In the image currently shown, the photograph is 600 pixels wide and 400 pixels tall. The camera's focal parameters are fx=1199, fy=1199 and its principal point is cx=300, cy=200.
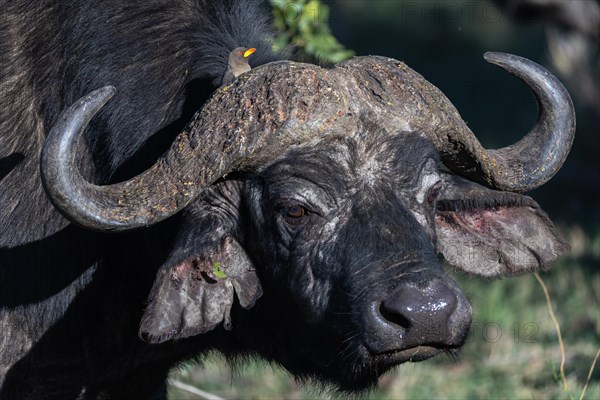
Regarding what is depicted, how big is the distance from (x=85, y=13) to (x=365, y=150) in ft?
4.82

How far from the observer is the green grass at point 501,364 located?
24.1ft

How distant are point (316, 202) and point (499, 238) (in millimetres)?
1276

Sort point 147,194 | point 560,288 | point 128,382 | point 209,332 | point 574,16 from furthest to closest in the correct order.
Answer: point 574,16 → point 560,288 → point 128,382 → point 209,332 → point 147,194

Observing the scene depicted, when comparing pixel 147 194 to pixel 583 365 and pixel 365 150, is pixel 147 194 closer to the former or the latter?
pixel 365 150

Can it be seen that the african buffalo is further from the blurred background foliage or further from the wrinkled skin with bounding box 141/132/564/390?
the blurred background foliage

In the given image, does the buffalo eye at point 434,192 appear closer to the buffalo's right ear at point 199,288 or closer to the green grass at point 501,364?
the buffalo's right ear at point 199,288

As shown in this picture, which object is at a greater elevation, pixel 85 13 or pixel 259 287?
pixel 85 13

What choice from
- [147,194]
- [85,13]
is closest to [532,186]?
[147,194]

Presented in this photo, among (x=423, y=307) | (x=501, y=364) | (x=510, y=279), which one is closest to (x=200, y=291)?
(x=423, y=307)

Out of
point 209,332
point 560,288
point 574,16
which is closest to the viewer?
point 209,332

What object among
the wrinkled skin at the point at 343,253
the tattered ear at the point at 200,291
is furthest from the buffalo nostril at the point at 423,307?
the tattered ear at the point at 200,291

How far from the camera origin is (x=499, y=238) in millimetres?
5770

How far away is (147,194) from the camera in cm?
475

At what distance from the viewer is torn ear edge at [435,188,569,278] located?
5.72m
